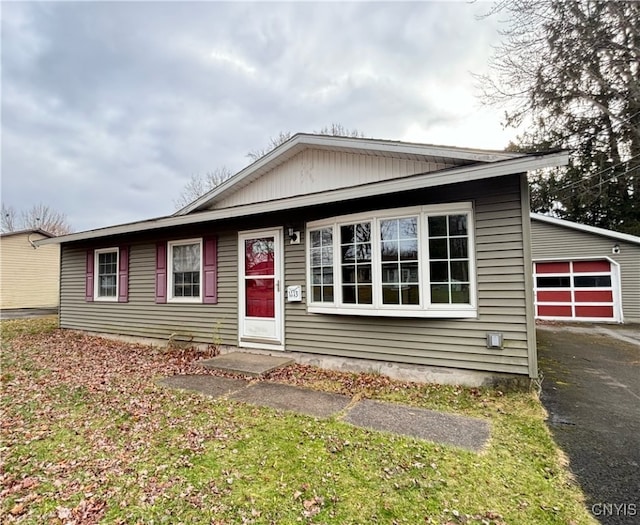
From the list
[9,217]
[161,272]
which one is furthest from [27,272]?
[9,217]

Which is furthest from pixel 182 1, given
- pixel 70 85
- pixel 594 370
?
pixel 594 370

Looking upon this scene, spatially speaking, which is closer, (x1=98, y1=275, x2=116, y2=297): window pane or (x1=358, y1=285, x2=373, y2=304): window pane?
(x1=358, y1=285, x2=373, y2=304): window pane

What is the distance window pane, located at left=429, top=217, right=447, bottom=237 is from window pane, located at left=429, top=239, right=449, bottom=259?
0.08m

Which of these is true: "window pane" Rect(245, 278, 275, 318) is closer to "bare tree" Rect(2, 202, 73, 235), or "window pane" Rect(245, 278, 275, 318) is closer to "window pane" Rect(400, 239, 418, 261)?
"window pane" Rect(400, 239, 418, 261)

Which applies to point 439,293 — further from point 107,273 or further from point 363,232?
point 107,273

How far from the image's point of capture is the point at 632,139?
1392 cm

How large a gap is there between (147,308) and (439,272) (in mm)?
6579

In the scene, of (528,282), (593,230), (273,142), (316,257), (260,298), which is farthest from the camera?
(273,142)

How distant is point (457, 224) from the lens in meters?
4.42

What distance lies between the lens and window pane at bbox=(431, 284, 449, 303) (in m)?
4.43

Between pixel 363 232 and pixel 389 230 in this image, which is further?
pixel 363 232

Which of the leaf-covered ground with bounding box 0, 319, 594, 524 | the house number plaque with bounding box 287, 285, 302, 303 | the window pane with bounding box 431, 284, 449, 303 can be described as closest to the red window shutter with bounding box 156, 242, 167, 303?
the leaf-covered ground with bounding box 0, 319, 594, 524

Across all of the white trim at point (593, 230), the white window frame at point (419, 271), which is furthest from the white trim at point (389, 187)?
the white trim at point (593, 230)

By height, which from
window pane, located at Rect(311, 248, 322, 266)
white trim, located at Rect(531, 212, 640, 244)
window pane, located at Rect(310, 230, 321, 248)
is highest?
white trim, located at Rect(531, 212, 640, 244)
